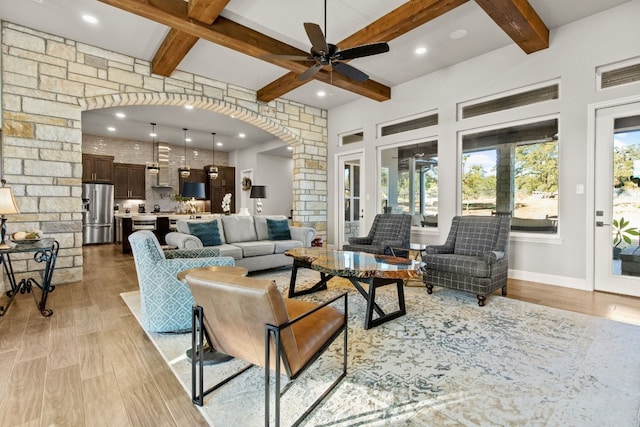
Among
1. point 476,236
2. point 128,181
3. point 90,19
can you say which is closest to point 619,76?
point 476,236

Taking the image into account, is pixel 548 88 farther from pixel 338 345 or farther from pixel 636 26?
pixel 338 345

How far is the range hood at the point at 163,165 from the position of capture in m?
9.73

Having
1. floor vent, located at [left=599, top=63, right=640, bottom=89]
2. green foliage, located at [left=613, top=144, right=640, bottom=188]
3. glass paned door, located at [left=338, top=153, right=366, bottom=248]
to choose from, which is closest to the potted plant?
green foliage, located at [left=613, top=144, right=640, bottom=188]

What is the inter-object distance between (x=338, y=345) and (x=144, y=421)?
4.20 ft

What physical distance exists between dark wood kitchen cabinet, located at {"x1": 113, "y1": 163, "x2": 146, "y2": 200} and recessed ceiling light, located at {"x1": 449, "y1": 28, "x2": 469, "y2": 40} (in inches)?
357

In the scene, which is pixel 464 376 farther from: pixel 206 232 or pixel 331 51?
pixel 206 232

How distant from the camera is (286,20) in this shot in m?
3.73

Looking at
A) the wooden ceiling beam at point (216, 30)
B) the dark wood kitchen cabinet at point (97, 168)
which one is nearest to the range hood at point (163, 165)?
the dark wood kitchen cabinet at point (97, 168)

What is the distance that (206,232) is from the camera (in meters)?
4.53

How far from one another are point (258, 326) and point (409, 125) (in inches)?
205

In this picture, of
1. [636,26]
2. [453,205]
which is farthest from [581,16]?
[453,205]

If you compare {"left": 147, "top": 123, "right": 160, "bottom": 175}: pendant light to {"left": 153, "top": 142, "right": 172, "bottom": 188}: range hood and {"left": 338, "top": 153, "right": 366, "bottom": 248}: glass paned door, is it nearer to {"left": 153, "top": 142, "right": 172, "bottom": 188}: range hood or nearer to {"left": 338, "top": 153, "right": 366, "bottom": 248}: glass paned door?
{"left": 153, "top": 142, "right": 172, "bottom": 188}: range hood

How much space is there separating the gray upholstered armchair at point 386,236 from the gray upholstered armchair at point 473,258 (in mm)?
756

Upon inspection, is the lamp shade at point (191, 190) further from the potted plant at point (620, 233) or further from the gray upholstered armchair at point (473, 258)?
the potted plant at point (620, 233)
